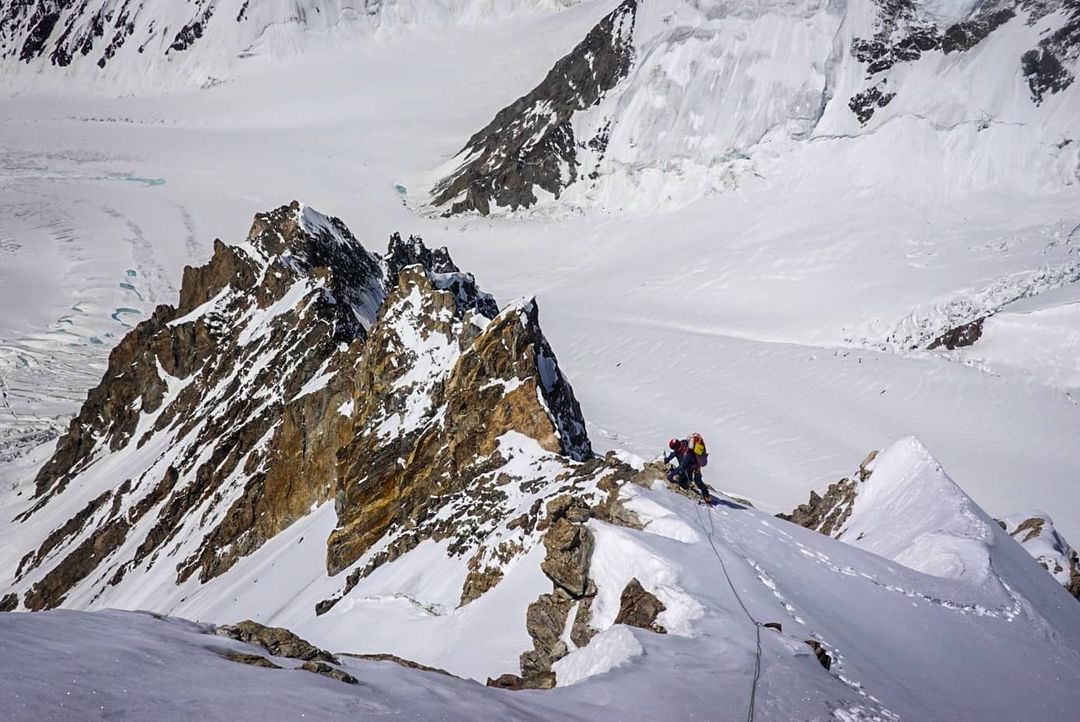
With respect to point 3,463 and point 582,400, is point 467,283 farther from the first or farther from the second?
point 3,463

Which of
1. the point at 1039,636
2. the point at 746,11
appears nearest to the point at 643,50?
the point at 746,11

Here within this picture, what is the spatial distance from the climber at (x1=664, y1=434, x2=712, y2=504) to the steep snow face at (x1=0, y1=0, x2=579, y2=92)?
147 meters

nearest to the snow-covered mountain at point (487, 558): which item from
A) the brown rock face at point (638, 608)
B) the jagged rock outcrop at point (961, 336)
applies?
the brown rock face at point (638, 608)

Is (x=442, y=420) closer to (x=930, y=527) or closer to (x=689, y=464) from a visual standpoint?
(x=689, y=464)

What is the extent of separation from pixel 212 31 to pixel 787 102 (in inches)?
4745

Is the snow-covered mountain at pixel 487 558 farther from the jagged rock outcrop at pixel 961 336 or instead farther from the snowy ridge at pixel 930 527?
the jagged rock outcrop at pixel 961 336

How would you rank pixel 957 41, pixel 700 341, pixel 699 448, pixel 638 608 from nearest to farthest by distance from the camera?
pixel 638 608
pixel 699 448
pixel 700 341
pixel 957 41

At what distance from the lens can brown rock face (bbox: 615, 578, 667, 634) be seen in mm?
11828

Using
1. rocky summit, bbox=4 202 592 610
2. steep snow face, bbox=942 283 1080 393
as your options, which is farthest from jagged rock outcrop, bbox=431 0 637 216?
steep snow face, bbox=942 283 1080 393

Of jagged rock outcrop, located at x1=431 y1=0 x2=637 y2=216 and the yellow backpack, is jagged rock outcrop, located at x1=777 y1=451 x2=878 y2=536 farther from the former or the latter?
jagged rock outcrop, located at x1=431 y1=0 x2=637 y2=216

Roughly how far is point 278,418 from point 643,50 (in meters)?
60.7

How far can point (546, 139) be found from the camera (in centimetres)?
8338

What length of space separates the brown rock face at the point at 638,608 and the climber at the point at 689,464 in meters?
4.71

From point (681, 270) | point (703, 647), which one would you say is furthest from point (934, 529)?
point (681, 270)
